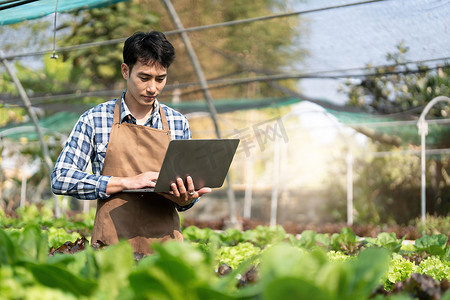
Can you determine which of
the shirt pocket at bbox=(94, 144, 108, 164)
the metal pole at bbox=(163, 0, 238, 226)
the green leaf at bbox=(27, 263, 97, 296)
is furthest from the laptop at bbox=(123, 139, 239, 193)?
the metal pole at bbox=(163, 0, 238, 226)

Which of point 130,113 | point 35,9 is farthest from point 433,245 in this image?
point 35,9

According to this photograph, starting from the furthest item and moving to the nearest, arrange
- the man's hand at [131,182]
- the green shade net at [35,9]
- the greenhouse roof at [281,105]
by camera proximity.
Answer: the greenhouse roof at [281,105] < the green shade net at [35,9] < the man's hand at [131,182]

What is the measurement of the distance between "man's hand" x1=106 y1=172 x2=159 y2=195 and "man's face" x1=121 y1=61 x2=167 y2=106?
0.34 m

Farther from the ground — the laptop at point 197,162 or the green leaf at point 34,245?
the laptop at point 197,162

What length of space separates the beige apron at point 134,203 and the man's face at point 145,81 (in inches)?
5.5

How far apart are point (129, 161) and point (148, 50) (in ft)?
1.62

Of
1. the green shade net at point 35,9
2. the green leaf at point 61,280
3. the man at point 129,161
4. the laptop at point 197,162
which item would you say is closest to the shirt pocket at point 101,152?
the man at point 129,161

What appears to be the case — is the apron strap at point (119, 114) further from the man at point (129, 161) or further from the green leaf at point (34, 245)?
the green leaf at point (34, 245)

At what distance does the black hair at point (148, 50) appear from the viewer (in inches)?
92.7

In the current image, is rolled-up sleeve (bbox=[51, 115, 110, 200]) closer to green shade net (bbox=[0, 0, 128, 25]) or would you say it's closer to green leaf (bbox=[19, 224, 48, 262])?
green leaf (bbox=[19, 224, 48, 262])

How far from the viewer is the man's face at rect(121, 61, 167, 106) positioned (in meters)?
2.35

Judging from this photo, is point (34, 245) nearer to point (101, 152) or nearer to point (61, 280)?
point (61, 280)

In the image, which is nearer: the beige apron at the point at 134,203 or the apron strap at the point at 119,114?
the beige apron at the point at 134,203

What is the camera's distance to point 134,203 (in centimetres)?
237
